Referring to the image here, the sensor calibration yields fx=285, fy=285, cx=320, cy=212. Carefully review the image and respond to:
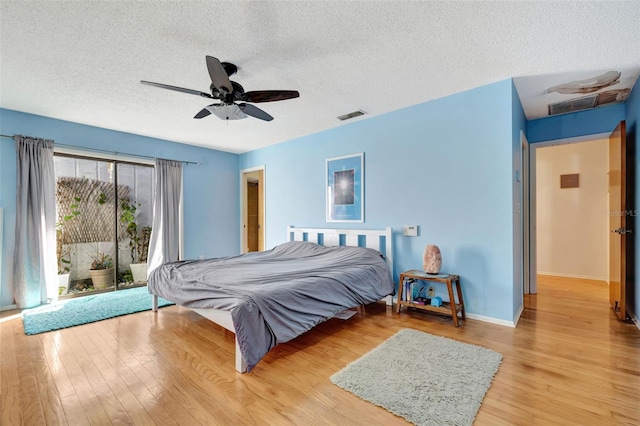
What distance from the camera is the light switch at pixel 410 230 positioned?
3447 mm

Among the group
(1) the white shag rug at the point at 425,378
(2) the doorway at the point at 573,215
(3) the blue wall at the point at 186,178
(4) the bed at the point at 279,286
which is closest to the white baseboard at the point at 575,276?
(2) the doorway at the point at 573,215

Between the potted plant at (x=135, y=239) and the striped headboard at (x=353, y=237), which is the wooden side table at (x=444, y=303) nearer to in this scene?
the striped headboard at (x=353, y=237)

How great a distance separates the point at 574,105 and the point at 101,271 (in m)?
6.87

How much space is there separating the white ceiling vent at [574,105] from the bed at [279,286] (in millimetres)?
2527

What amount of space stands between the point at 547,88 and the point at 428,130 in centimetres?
121

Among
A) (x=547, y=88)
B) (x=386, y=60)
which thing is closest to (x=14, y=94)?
(x=386, y=60)

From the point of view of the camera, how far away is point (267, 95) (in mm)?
2438

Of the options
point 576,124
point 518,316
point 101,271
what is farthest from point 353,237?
point 101,271

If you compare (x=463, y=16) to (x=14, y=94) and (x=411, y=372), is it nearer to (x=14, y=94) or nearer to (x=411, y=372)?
(x=411, y=372)

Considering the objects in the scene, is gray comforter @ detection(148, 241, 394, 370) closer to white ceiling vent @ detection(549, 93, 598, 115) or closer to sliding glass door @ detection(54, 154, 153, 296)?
sliding glass door @ detection(54, 154, 153, 296)

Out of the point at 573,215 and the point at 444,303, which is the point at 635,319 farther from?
the point at 573,215

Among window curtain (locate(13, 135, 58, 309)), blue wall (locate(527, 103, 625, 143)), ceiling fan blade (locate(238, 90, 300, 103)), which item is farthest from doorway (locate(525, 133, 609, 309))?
window curtain (locate(13, 135, 58, 309))

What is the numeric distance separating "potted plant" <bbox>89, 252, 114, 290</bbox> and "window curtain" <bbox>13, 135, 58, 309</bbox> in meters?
0.61

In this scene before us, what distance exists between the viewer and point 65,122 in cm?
395
